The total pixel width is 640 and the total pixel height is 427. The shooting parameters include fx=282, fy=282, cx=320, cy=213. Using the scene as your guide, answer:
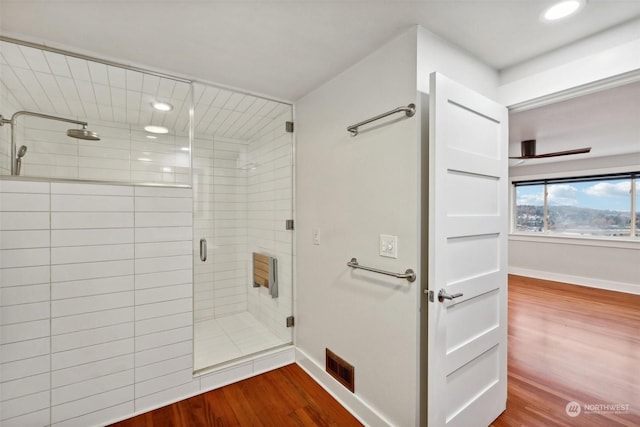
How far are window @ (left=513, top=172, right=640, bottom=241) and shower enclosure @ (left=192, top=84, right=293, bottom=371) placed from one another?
5.75 m

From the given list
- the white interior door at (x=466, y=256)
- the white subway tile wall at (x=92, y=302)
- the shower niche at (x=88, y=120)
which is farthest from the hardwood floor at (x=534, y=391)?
the shower niche at (x=88, y=120)

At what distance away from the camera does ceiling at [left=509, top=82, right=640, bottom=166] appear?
248 centimetres

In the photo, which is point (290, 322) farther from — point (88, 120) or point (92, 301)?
point (88, 120)

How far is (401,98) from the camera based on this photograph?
1.54 meters

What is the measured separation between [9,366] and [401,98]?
261cm

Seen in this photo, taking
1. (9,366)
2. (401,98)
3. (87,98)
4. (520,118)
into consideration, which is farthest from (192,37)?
(520,118)

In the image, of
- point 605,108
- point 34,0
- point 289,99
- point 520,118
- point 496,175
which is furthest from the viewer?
point 520,118

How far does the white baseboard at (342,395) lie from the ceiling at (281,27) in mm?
2189

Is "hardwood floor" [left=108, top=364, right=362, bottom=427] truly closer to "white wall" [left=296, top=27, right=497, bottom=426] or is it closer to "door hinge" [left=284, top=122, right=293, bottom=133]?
"white wall" [left=296, top=27, right=497, bottom=426]

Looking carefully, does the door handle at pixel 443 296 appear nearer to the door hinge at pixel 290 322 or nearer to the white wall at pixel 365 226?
the white wall at pixel 365 226

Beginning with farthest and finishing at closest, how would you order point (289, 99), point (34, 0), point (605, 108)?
point (605, 108)
point (289, 99)
point (34, 0)

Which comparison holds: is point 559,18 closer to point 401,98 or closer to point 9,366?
point 401,98

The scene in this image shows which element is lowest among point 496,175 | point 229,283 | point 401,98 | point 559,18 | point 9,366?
point 9,366

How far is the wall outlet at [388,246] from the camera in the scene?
1.58 m
